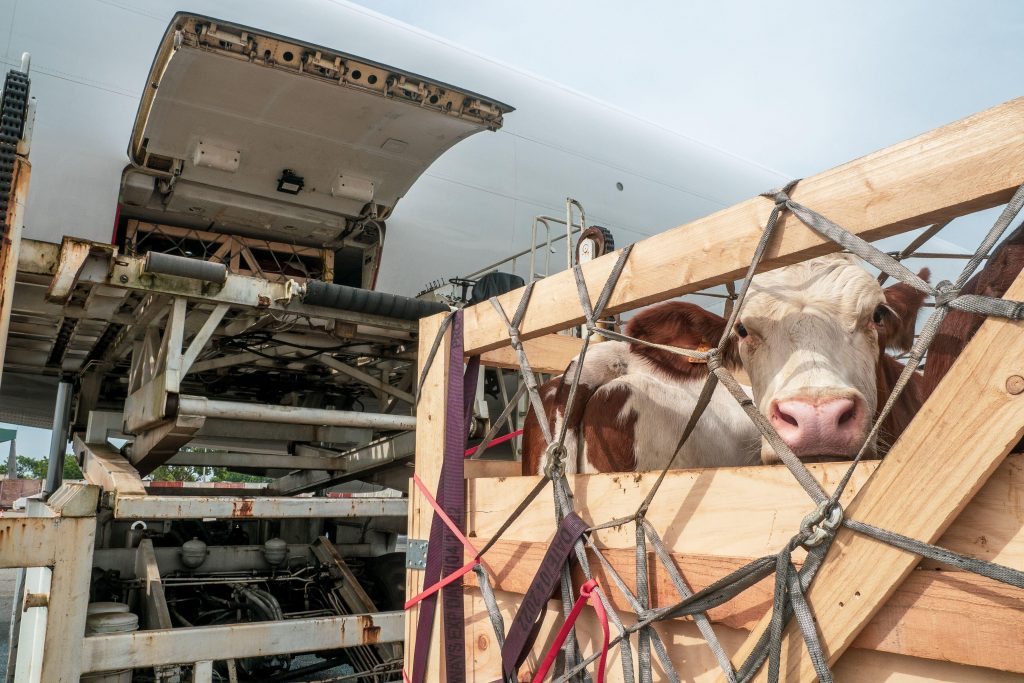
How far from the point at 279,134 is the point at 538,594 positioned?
4.47m

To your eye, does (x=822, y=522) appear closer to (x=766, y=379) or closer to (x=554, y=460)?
(x=554, y=460)

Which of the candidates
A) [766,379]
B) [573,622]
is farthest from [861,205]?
[573,622]

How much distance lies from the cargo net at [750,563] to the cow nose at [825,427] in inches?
→ 3.7

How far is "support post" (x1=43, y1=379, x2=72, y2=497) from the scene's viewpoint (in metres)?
5.73

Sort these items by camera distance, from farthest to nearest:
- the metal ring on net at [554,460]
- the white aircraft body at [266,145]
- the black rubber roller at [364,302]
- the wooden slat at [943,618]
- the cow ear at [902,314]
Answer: the white aircraft body at [266,145]
the black rubber roller at [364,302]
the cow ear at [902,314]
the metal ring on net at [554,460]
the wooden slat at [943,618]

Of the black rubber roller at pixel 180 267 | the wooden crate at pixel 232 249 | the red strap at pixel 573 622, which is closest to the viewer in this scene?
the red strap at pixel 573 622

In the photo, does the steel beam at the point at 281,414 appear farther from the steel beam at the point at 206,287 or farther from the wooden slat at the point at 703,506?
the wooden slat at the point at 703,506

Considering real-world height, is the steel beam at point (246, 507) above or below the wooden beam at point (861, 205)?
above

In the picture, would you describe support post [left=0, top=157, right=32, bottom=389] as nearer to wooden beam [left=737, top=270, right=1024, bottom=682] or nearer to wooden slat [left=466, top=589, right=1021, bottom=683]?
wooden slat [left=466, top=589, right=1021, bottom=683]

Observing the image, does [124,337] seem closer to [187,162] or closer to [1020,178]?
[187,162]

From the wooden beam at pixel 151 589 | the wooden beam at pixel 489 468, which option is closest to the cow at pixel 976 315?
the wooden beam at pixel 489 468

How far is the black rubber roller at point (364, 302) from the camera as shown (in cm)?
468

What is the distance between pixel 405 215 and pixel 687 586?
6579 millimetres

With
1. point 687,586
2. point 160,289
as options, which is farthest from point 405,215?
point 687,586
